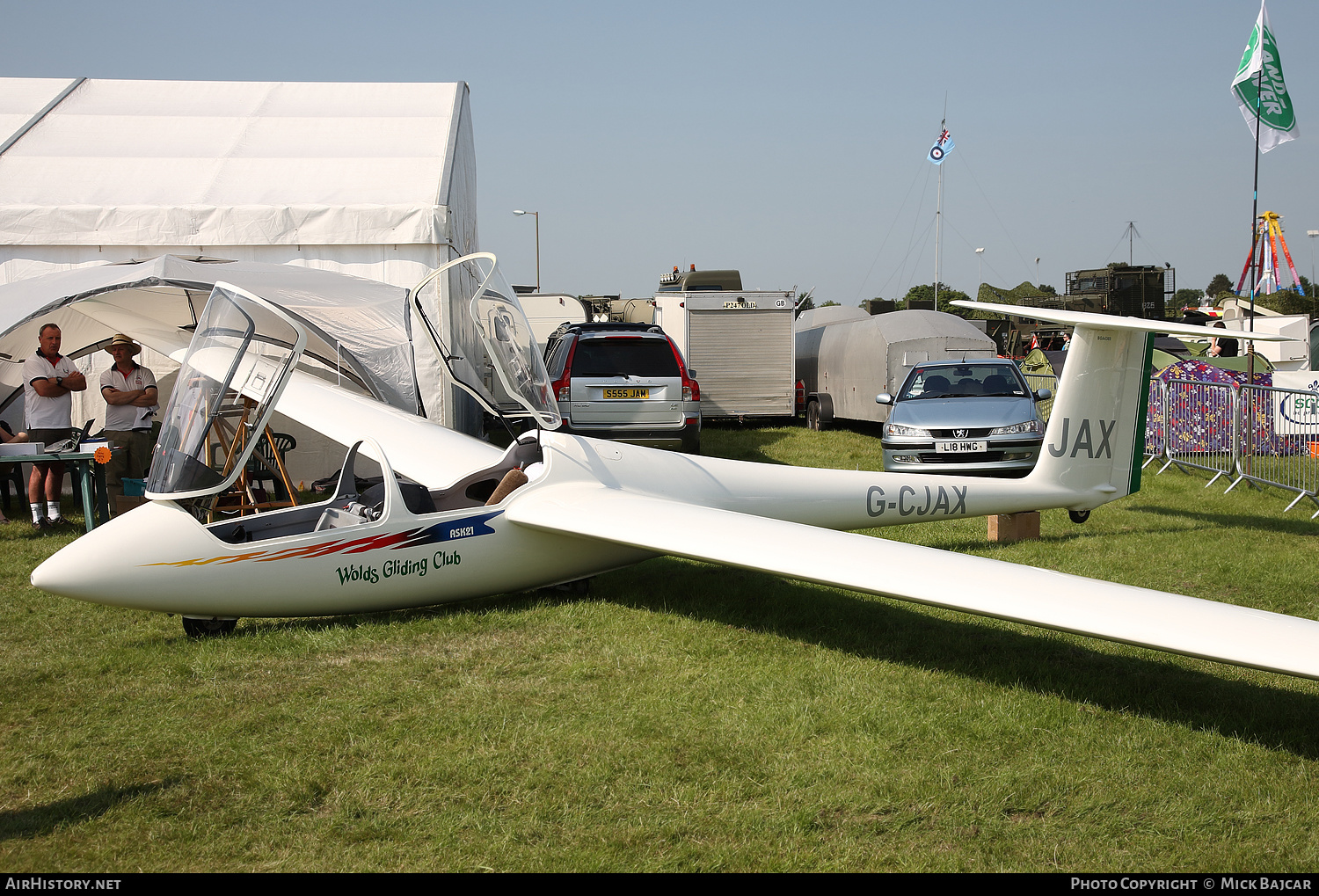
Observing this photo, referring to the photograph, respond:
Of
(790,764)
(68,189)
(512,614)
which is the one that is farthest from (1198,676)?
(68,189)

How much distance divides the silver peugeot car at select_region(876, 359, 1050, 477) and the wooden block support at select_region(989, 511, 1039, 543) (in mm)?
2170

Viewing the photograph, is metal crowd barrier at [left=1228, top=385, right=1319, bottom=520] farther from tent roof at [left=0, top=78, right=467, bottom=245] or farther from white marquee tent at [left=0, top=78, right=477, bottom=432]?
tent roof at [left=0, top=78, right=467, bottom=245]

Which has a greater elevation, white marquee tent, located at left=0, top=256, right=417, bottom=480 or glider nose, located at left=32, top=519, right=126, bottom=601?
white marquee tent, located at left=0, top=256, right=417, bottom=480

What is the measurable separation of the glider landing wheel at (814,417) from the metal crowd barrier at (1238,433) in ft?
20.0

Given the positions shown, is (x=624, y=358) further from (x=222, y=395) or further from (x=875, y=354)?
(x=222, y=395)

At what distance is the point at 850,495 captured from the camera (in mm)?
6895

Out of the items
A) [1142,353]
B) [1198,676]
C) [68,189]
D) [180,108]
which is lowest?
[1198,676]

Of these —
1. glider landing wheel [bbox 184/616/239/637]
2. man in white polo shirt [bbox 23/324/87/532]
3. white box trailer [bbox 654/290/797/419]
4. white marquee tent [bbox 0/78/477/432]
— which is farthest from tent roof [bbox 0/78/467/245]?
glider landing wheel [bbox 184/616/239/637]

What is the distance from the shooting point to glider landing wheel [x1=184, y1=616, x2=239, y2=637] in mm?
5105

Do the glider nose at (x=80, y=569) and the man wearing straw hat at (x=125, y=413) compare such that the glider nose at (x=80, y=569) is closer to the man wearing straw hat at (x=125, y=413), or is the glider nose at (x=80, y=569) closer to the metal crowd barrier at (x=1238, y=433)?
the man wearing straw hat at (x=125, y=413)

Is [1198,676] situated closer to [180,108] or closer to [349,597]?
[349,597]

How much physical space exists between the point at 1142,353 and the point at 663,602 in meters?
4.42

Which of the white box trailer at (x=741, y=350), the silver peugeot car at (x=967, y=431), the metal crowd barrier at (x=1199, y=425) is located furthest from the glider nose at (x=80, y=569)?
the white box trailer at (x=741, y=350)

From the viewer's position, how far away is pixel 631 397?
12.0m
